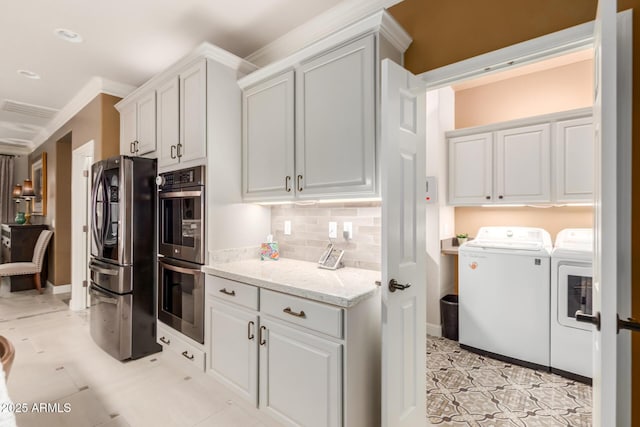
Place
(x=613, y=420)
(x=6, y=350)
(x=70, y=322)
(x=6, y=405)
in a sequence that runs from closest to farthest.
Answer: (x=6, y=405) → (x=613, y=420) → (x=6, y=350) → (x=70, y=322)

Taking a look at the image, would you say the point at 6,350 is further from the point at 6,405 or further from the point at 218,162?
the point at 218,162

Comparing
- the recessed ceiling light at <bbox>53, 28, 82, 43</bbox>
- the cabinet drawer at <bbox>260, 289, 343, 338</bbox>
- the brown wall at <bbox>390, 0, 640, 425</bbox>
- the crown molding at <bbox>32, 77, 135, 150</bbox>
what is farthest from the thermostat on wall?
the crown molding at <bbox>32, 77, 135, 150</bbox>

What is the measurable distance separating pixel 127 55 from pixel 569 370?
4.75 m

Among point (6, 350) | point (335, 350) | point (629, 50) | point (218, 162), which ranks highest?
point (629, 50)

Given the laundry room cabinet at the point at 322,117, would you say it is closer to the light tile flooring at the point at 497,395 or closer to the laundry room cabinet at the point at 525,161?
the light tile flooring at the point at 497,395

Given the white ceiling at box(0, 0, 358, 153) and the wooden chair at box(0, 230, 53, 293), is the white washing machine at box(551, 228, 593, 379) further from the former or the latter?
the wooden chair at box(0, 230, 53, 293)

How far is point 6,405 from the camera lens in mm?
778

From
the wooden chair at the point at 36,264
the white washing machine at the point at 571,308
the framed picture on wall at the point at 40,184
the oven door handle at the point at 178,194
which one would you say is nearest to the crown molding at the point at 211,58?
the oven door handle at the point at 178,194

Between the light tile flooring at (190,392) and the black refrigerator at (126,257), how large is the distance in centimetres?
22

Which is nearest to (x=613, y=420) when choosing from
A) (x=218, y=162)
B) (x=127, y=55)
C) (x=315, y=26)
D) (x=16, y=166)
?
(x=218, y=162)

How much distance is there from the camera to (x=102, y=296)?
9.68 ft

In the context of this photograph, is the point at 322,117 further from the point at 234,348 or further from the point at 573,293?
the point at 573,293

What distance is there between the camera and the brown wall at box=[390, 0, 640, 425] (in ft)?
4.28

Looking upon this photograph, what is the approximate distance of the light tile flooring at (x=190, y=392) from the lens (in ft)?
6.60
